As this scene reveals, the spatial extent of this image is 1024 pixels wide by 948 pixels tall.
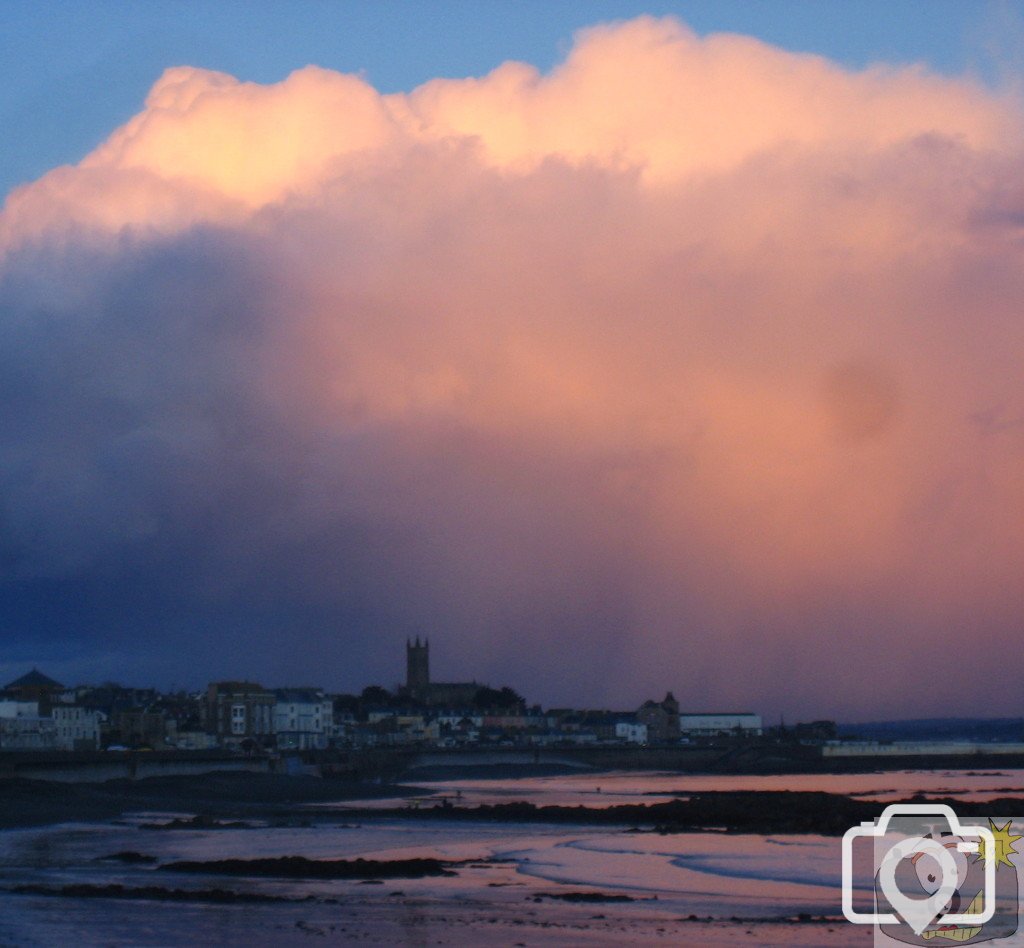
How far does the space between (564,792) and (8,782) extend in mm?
33065

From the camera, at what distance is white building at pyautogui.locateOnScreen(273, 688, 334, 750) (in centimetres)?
14262

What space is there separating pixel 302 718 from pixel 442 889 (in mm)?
118591

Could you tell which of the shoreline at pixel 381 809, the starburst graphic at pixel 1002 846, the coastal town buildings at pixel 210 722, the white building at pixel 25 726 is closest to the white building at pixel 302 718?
the coastal town buildings at pixel 210 722

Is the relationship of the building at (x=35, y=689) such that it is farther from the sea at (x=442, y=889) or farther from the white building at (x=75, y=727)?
the sea at (x=442, y=889)

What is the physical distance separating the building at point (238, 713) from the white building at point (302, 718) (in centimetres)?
201

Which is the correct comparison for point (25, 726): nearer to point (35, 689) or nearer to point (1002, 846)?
point (35, 689)

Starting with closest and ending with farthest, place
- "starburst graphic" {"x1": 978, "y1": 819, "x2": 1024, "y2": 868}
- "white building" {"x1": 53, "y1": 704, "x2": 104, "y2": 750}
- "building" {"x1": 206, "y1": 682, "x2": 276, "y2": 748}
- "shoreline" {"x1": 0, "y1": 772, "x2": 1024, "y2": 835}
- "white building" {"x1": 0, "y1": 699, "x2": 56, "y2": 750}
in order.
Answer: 1. "starburst graphic" {"x1": 978, "y1": 819, "x2": 1024, "y2": 868}
2. "shoreline" {"x1": 0, "y1": 772, "x2": 1024, "y2": 835}
3. "white building" {"x1": 0, "y1": 699, "x2": 56, "y2": 750}
4. "white building" {"x1": 53, "y1": 704, "x2": 104, "y2": 750}
5. "building" {"x1": 206, "y1": 682, "x2": 276, "y2": 748}

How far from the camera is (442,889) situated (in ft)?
114

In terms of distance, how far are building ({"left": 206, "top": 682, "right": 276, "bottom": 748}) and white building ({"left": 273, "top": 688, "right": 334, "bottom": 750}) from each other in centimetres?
201

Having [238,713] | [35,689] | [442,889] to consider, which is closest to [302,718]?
[238,713]

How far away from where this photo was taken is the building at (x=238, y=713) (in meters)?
139

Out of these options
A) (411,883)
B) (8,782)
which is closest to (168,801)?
(8,782)

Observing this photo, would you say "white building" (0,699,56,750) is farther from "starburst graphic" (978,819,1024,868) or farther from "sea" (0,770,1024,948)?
"starburst graphic" (978,819,1024,868)

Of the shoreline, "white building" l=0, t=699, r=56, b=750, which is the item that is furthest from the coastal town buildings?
the shoreline
